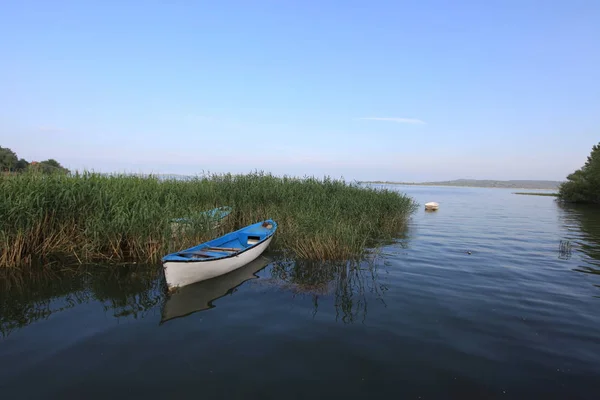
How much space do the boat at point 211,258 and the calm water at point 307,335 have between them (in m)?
0.30

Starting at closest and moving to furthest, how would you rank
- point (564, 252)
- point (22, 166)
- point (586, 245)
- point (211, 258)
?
point (211, 258), point (564, 252), point (586, 245), point (22, 166)

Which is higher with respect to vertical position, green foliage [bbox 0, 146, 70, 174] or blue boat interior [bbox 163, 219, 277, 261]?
green foliage [bbox 0, 146, 70, 174]

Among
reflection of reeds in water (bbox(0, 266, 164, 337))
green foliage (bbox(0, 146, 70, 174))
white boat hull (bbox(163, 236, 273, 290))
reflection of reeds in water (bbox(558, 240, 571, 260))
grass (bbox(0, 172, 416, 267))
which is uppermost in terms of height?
green foliage (bbox(0, 146, 70, 174))

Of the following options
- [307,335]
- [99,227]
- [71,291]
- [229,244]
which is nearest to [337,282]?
[307,335]

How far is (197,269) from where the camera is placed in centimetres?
745

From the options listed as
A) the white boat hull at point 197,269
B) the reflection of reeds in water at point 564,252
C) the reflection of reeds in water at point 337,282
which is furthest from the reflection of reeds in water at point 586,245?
the white boat hull at point 197,269

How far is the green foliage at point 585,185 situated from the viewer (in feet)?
126

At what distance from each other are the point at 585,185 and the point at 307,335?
48.6m

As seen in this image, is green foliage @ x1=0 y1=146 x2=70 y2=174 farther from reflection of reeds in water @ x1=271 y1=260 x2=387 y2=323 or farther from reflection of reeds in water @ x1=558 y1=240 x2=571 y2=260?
reflection of reeds in water @ x1=558 y1=240 x2=571 y2=260

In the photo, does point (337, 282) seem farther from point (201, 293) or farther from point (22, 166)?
point (22, 166)

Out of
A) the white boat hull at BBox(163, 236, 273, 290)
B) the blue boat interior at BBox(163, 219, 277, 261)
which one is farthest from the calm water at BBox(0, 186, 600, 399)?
the blue boat interior at BBox(163, 219, 277, 261)

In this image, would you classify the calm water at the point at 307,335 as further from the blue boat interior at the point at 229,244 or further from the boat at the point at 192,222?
the boat at the point at 192,222

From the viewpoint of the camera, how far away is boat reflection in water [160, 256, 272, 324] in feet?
21.4

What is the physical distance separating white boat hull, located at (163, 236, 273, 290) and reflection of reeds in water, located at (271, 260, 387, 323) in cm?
110
